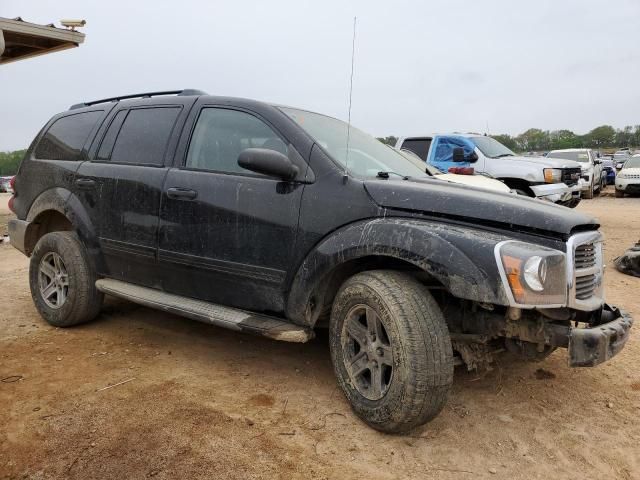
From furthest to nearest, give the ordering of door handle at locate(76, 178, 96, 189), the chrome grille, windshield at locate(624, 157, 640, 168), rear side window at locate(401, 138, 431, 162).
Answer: windshield at locate(624, 157, 640, 168)
rear side window at locate(401, 138, 431, 162)
door handle at locate(76, 178, 96, 189)
the chrome grille

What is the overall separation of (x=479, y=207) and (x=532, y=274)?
446 mm

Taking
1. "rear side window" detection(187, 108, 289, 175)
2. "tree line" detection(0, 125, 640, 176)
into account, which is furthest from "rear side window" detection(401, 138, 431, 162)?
"tree line" detection(0, 125, 640, 176)

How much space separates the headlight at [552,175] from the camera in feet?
30.8

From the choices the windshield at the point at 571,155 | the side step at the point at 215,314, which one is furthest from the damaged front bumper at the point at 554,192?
the windshield at the point at 571,155

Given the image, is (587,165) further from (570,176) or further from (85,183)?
(85,183)

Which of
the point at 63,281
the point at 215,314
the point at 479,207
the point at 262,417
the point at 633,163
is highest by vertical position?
the point at 633,163

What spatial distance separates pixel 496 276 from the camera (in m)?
2.33

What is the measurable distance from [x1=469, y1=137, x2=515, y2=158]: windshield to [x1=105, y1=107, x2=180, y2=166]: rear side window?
755 centimetres

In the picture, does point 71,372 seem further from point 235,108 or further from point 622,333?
point 622,333

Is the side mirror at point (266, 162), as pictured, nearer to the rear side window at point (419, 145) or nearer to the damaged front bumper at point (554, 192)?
the damaged front bumper at point (554, 192)

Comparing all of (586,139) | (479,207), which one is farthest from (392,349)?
(586,139)

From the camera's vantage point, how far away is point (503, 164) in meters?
Answer: 9.58

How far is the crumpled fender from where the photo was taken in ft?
7.77

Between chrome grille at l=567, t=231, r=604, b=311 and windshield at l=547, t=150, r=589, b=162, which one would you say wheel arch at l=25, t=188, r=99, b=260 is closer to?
chrome grille at l=567, t=231, r=604, b=311
